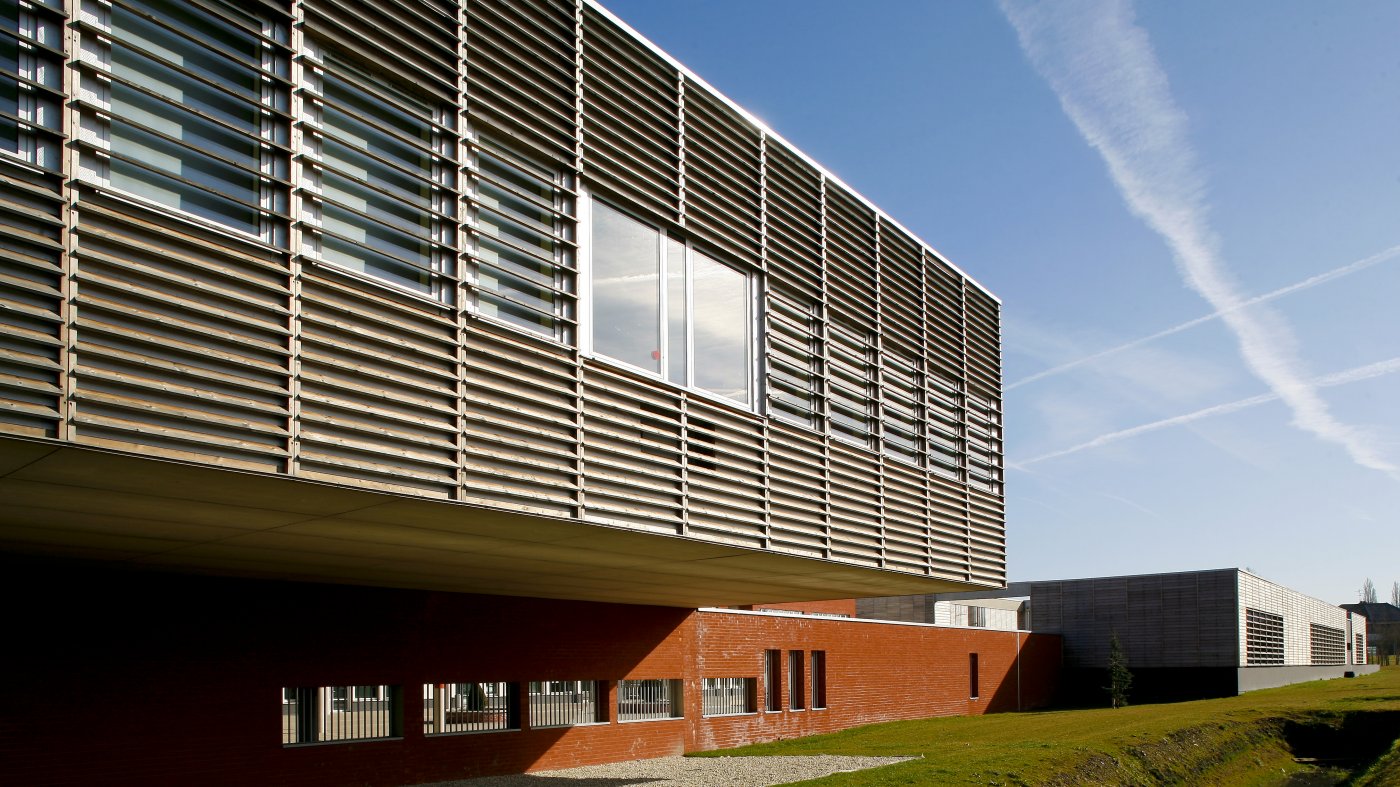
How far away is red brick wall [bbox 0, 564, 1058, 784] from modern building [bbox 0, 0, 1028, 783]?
0.05 meters

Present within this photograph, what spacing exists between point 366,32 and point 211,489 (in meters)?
3.24

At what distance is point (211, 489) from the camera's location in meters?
6.97

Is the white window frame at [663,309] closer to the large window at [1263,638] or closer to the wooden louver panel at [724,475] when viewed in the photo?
the wooden louver panel at [724,475]

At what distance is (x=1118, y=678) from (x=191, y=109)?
36.4 m

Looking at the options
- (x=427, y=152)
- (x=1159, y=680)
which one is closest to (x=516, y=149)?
(x=427, y=152)

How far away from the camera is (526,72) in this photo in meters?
9.18

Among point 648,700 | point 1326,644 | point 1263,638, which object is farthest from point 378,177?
point 1326,644

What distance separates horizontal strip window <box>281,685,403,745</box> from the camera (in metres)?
13.1

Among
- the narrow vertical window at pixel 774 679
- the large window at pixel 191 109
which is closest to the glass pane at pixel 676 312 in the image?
the large window at pixel 191 109

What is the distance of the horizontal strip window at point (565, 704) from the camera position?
1667 cm

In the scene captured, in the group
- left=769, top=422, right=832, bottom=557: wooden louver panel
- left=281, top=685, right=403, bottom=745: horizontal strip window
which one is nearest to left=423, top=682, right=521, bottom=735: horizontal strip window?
left=281, top=685, right=403, bottom=745: horizontal strip window

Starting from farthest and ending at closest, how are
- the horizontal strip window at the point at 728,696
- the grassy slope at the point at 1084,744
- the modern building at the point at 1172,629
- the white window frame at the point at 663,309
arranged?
the modern building at the point at 1172,629 < the horizontal strip window at the point at 728,696 < the grassy slope at the point at 1084,744 < the white window frame at the point at 663,309

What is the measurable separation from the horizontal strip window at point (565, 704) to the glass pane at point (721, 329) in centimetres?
699

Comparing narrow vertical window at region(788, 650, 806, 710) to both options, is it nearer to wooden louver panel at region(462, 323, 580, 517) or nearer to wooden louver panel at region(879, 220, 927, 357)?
wooden louver panel at region(879, 220, 927, 357)
